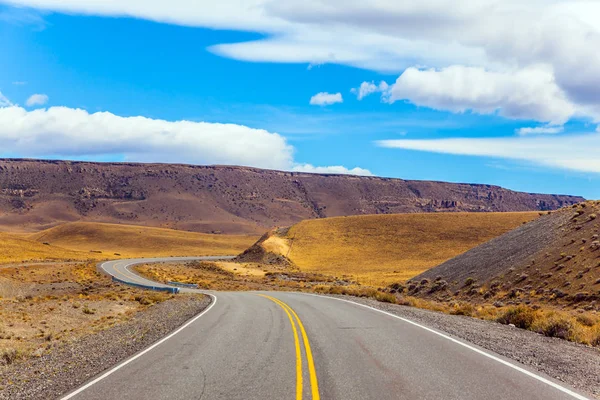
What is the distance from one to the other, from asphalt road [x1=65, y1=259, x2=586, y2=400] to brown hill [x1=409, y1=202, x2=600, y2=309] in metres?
11.9

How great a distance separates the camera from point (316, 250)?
8400cm

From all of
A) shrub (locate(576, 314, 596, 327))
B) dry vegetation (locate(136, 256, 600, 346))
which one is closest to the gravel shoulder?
dry vegetation (locate(136, 256, 600, 346))

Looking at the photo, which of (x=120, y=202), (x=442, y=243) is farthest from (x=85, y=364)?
(x=120, y=202)

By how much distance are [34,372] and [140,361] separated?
232cm

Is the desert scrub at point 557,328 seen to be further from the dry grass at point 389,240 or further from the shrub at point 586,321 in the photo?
the dry grass at point 389,240

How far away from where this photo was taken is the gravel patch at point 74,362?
9336 mm

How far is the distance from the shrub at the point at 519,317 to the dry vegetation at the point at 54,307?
14.5 metres

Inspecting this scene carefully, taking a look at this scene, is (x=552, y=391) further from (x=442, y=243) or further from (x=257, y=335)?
(x=442, y=243)

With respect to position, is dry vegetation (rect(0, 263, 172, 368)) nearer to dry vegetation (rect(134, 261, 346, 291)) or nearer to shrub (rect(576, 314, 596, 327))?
dry vegetation (rect(134, 261, 346, 291))

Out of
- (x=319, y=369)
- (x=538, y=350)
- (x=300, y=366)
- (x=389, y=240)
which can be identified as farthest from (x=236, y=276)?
(x=319, y=369)

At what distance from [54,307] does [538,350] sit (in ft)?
82.4

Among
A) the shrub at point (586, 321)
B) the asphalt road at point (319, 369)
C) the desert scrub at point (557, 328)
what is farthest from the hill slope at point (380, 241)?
the asphalt road at point (319, 369)

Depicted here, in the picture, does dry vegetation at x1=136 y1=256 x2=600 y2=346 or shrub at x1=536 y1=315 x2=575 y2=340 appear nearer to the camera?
shrub at x1=536 y1=315 x2=575 y2=340

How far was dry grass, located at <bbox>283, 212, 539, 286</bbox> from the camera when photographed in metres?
72.3
